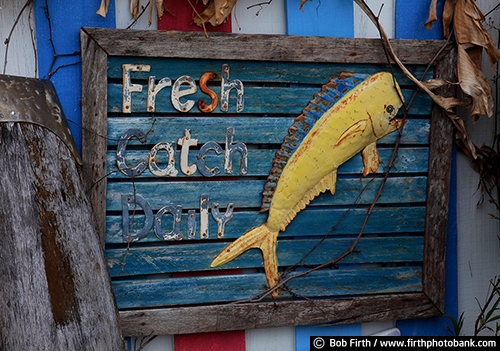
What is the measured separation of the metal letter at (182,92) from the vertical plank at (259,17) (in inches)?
13.0

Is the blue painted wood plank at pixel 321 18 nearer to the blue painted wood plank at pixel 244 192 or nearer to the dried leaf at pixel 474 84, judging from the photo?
the dried leaf at pixel 474 84

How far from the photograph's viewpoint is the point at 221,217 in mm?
2176

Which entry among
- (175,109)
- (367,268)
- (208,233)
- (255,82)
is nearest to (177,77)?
(175,109)

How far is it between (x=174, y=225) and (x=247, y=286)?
1.38 feet

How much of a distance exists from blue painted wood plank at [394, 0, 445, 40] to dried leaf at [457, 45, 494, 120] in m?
0.15

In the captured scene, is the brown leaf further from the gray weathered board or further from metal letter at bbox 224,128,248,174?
metal letter at bbox 224,128,248,174

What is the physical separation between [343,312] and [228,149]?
915 mm

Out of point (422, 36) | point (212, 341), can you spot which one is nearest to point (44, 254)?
point (212, 341)

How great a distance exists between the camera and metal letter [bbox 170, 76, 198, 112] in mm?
2102

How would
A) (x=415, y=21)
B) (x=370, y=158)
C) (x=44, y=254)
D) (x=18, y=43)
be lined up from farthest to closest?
(x=415, y=21)
(x=370, y=158)
(x=18, y=43)
(x=44, y=254)

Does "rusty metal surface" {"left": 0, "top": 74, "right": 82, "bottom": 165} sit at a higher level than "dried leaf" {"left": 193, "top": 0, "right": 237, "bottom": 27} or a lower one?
lower

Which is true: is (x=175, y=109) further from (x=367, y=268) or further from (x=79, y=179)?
(x=367, y=268)

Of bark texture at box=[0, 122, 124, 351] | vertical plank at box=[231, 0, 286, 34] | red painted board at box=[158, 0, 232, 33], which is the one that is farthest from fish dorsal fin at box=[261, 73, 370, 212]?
bark texture at box=[0, 122, 124, 351]

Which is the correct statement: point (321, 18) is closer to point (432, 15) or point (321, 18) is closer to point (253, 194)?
point (432, 15)
